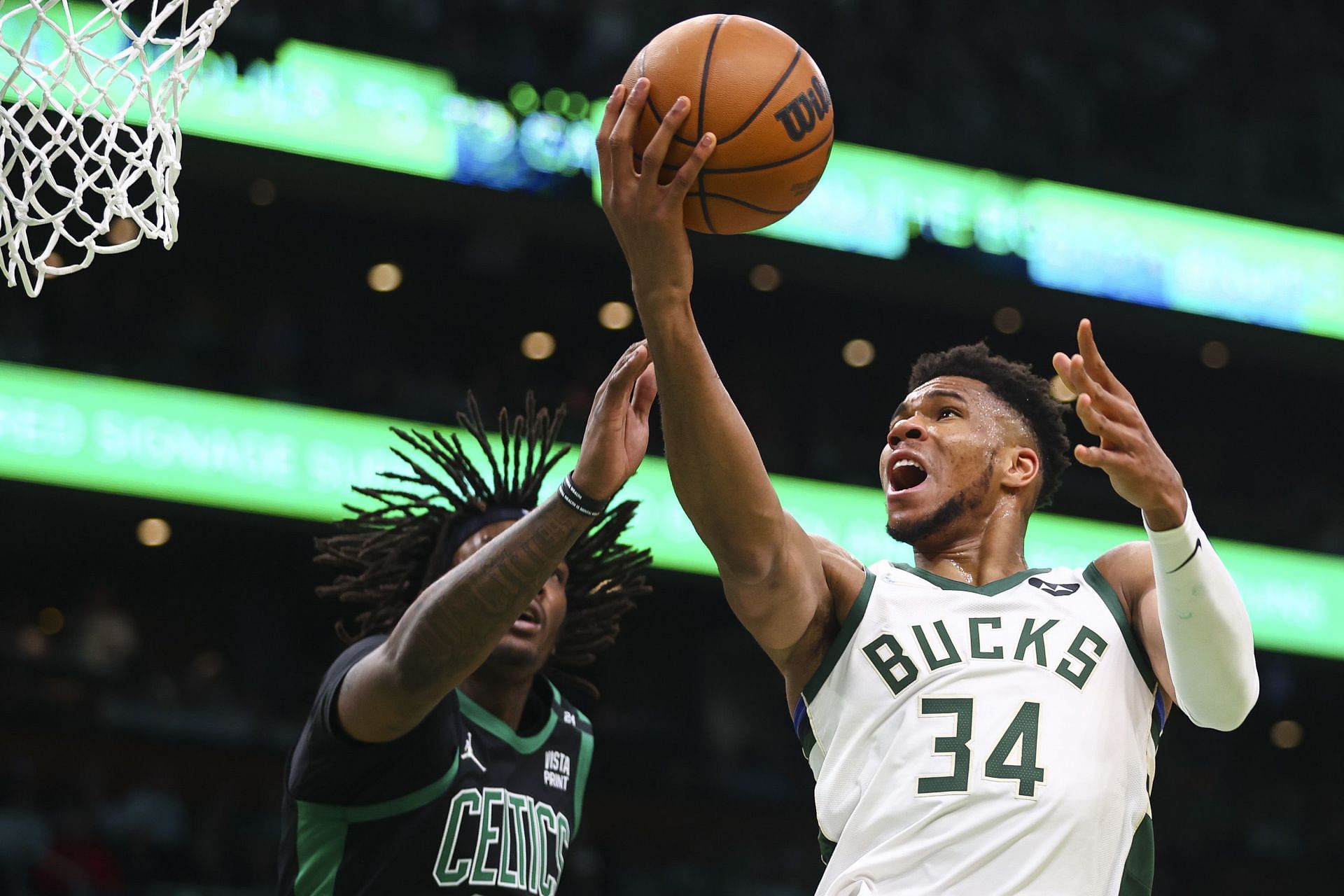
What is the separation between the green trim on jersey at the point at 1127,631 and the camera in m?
3.17

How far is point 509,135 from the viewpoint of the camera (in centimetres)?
1149

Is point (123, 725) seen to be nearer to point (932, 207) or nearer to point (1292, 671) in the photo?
point (932, 207)

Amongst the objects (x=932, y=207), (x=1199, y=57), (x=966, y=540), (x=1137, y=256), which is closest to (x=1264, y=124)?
(x=1199, y=57)

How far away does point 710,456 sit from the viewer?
292cm

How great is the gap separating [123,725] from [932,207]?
697 cm

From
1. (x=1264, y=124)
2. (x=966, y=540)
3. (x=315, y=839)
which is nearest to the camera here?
(x=966, y=540)

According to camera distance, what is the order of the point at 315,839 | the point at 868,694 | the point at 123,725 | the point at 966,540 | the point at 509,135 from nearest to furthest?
the point at 868,694 → the point at 966,540 → the point at 315,839 → the point at 123,725 → the point at 509,135

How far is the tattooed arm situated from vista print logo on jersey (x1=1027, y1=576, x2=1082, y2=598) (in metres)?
0.92

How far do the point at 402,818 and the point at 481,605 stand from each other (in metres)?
0.60

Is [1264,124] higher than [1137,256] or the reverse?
higher

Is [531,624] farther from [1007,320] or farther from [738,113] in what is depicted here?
[1007,320]

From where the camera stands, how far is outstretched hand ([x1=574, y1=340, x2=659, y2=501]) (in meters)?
3.57

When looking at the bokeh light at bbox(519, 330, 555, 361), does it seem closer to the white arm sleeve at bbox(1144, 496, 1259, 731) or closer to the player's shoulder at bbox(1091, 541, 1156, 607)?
the player's shoulder at bbox(1091, 541, 1156, 607)

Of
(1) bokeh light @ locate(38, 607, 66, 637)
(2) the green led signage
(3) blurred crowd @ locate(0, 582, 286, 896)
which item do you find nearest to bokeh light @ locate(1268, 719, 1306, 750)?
(2) the green led signage
